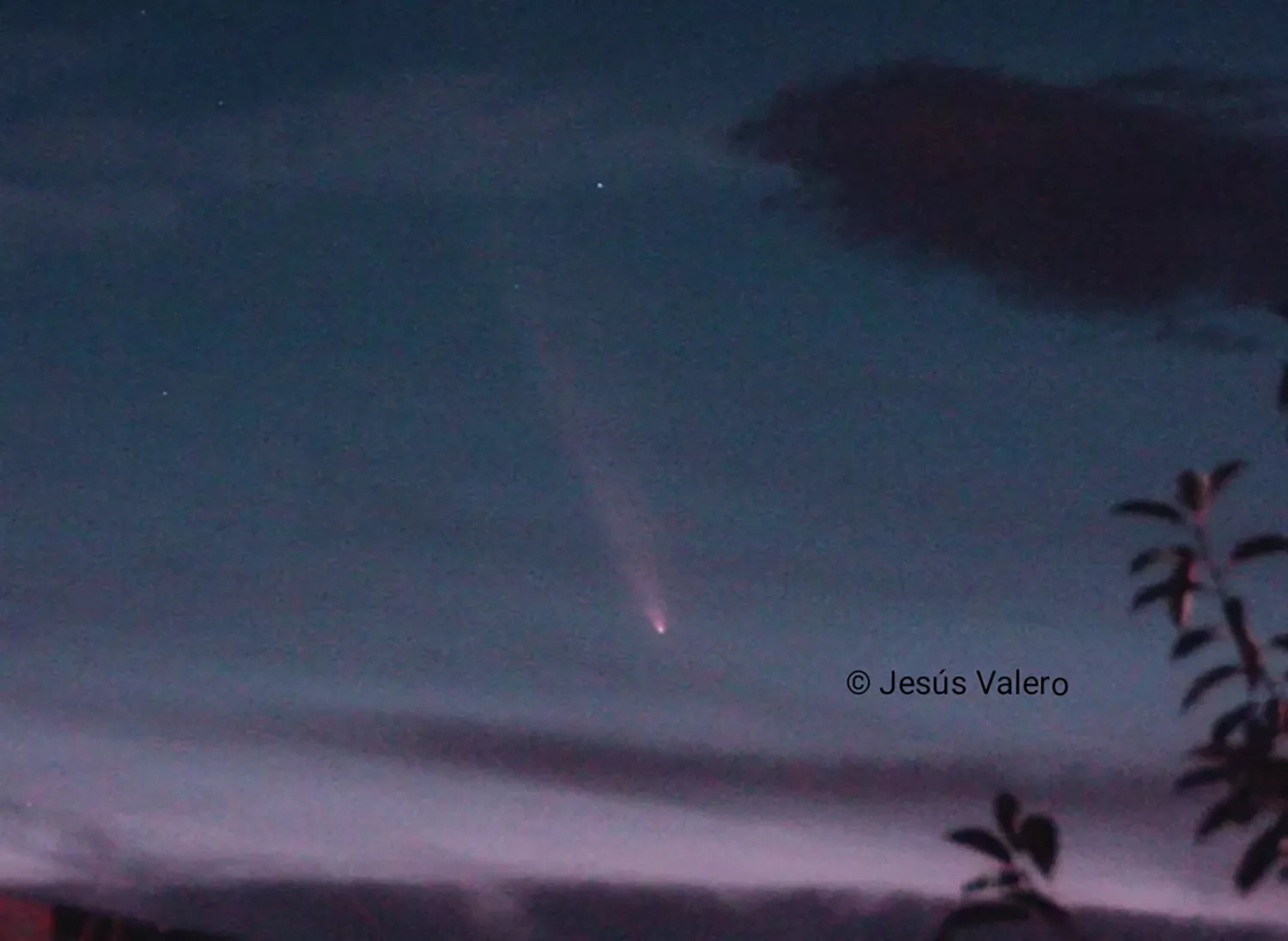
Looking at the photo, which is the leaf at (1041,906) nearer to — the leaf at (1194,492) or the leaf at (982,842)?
the leaf at (982,842)

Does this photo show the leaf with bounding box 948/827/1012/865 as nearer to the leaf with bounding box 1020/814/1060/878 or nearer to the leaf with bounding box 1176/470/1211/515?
the leaf with bounding box 1020/814/1060/878

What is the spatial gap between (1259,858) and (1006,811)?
1.21 metres

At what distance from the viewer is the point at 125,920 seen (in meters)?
12.5

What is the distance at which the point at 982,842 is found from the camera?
791 cm

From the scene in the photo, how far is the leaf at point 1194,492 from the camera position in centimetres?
887

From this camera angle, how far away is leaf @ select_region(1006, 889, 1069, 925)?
772 centimetres

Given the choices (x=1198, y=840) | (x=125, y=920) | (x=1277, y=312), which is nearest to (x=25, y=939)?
(x=125, y=920)

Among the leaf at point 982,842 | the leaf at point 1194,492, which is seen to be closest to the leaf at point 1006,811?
the leaf at point 982,842

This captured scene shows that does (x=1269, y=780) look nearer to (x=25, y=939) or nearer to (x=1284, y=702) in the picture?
(x=1284, y=702)

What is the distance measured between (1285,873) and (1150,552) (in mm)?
1839

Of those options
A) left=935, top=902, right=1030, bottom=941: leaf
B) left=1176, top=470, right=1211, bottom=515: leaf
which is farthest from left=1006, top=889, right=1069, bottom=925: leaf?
left=1176, top=470, right=1211, bottom=515: leaf

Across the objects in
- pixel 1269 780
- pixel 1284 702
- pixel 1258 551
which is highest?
pixel 1258 551

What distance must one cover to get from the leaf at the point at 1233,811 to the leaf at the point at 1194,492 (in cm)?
173

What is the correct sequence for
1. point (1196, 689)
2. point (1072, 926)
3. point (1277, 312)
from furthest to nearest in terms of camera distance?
point (1196, 689)
point (1277, 312)
point (1072, 926)
